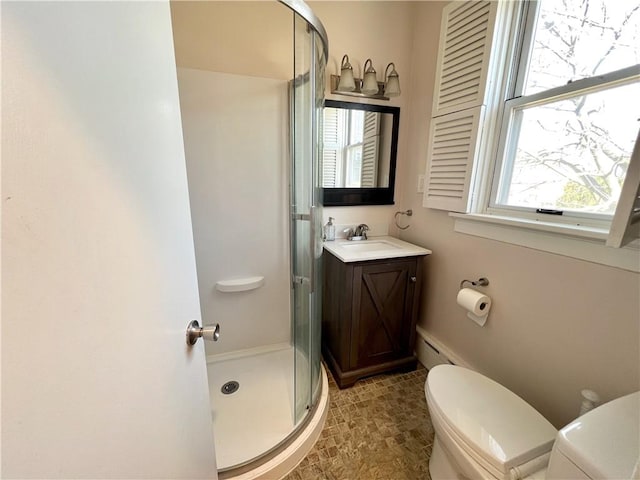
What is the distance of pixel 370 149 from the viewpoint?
1969mm

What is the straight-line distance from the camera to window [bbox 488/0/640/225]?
1.00m

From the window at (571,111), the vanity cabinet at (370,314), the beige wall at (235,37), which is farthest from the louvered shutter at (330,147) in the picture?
the window at (571,111)

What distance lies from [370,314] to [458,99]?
1375mm

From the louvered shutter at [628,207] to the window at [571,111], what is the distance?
0.33 meters

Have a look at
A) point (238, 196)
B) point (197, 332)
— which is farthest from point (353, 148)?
point (197, 332)

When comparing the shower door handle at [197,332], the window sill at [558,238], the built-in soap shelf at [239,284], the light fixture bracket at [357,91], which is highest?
the light fixture bracket at [357,91]

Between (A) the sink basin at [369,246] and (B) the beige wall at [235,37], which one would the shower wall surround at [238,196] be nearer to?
(B) the beige wall at [235,37]

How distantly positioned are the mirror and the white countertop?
0.29 metres

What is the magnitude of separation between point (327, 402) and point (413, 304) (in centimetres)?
81

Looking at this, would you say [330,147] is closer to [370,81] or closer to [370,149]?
[370,149]

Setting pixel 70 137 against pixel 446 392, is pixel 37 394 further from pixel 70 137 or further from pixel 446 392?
pixel 446 392

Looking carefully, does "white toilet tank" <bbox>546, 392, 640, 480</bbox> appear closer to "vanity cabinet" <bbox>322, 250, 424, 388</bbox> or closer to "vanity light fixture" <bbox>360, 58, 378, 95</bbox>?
"vanity cabinet" <bbox>322, 250, 424, 388</bbox>

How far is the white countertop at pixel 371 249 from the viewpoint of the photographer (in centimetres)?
156

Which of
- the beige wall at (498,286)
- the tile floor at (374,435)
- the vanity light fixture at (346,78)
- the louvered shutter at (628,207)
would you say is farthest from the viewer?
the vanity light fixture at (346,78)
